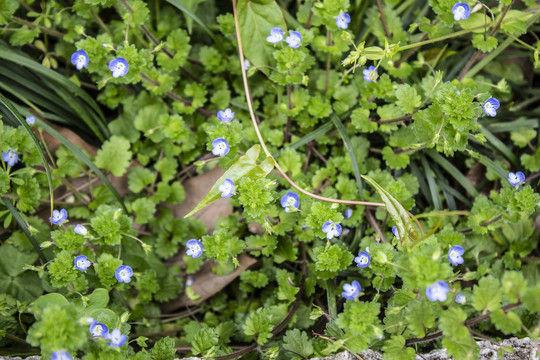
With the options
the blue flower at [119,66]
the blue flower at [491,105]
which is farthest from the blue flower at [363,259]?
the blue flower at [119,66]

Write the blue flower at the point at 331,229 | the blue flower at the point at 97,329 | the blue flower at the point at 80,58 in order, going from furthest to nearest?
the blue flower at the point at 80,58, the blue flower at the point at 331,229, the blue flower at the point at 97,329

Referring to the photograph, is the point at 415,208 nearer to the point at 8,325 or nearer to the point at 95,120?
the point at 95,120

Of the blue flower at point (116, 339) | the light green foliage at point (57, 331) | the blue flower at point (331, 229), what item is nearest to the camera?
the light green foliage at point (57, 331)

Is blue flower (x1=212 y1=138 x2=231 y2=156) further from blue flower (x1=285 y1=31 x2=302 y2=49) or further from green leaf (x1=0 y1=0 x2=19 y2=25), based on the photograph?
green leaf (x1=0 y1=0 x2=19 y2=25)

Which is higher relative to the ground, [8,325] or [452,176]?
[452,176]

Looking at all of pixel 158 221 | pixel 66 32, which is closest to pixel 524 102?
pixel 158 221

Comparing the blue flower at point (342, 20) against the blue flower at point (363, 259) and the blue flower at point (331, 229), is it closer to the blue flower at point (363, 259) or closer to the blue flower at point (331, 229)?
the blue flower at point (331, 229)

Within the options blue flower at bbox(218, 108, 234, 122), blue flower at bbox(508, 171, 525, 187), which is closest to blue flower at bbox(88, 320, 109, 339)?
blue flower at bbox(218, 108, 234, 122)
